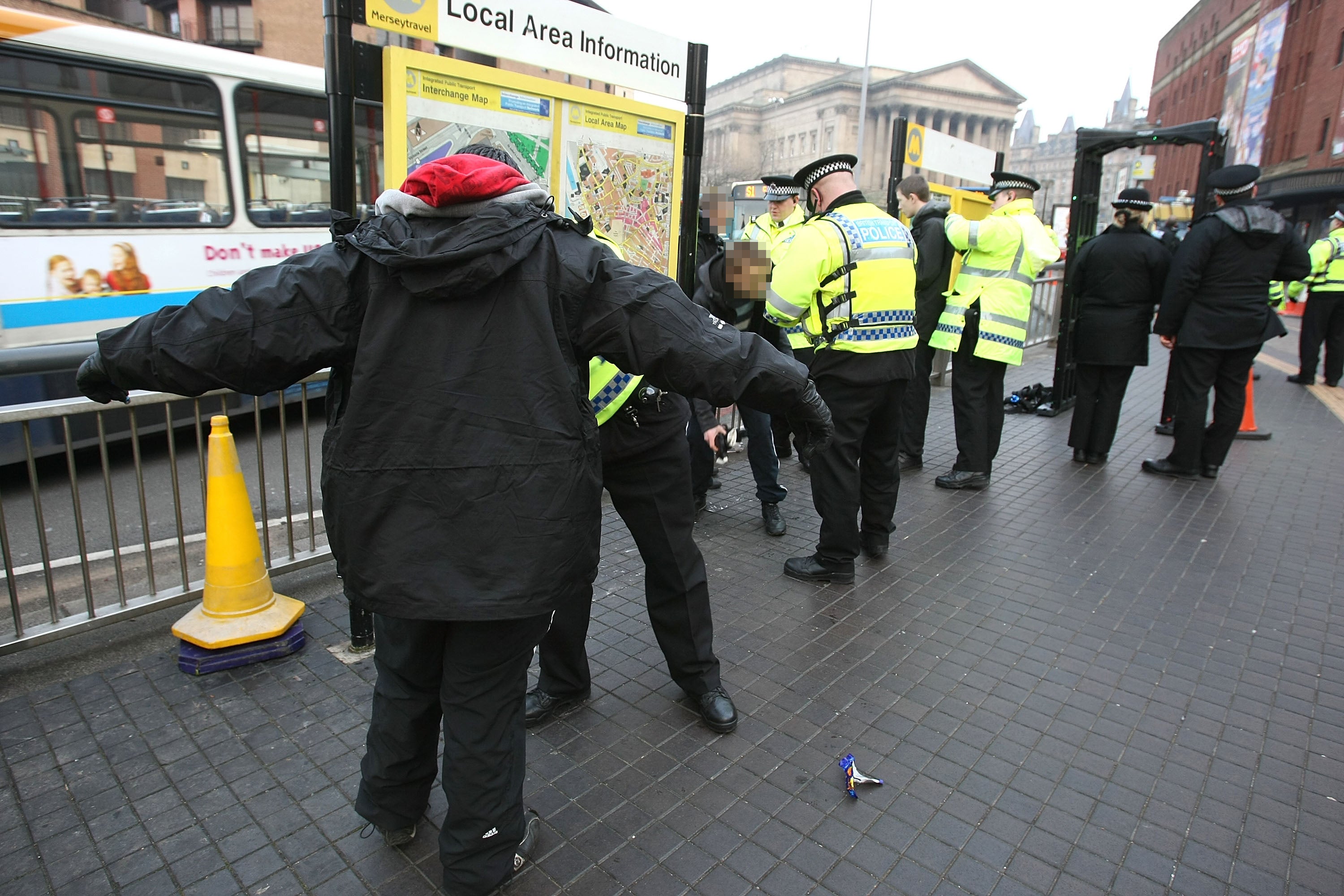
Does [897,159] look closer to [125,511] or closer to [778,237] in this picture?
[778,237]

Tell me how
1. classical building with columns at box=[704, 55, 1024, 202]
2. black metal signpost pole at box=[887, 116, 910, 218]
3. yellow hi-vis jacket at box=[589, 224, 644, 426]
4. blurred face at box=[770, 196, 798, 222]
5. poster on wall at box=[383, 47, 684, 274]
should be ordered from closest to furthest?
yellow hi-vis jacket at box=[589, 224, 644, 426]
poster on wall at box=[383, 47, 684, 274]
blurred face at box=[770, 196, 798, 222]
black metal signpost pole at box=[887, 116, 910, 218]
classical building with columns at box=[704, 55, 1024, 202]

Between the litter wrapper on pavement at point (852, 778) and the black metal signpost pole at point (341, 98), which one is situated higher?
the black metal signpost pole at point (341, 98)

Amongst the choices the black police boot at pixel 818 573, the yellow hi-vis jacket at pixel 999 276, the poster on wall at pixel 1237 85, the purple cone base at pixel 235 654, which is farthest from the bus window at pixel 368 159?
the poster on wall at pixel 1237 85

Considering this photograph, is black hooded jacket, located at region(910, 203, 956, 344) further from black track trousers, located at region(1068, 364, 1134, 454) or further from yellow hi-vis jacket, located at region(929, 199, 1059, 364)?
black track trousers, located at region(1068, 364, 1134, 454)

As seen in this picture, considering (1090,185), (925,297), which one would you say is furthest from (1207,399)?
(1090,185)

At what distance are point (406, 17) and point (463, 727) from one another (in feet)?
8.82

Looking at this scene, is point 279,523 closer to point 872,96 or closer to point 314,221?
point 314,221

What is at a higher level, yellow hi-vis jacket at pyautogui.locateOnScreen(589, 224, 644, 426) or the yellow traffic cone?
yellow hi-vis jacket at pyautogui.locateOnScreen(589, 224, 644, 426)

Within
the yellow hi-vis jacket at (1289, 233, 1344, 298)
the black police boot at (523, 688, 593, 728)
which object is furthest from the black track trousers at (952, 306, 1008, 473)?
the yellow hi-vis jacket at (1289, 233, 1344, 298)

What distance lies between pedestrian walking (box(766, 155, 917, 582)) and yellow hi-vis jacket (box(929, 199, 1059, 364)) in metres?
1.86

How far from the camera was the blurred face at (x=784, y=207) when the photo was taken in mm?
6387

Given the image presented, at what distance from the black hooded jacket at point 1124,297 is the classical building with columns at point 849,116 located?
6807 centimetres

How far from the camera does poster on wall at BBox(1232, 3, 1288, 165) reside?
40500mm

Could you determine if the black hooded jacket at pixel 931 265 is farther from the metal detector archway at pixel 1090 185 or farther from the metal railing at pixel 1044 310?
the metal railing at pixel 1044 310
